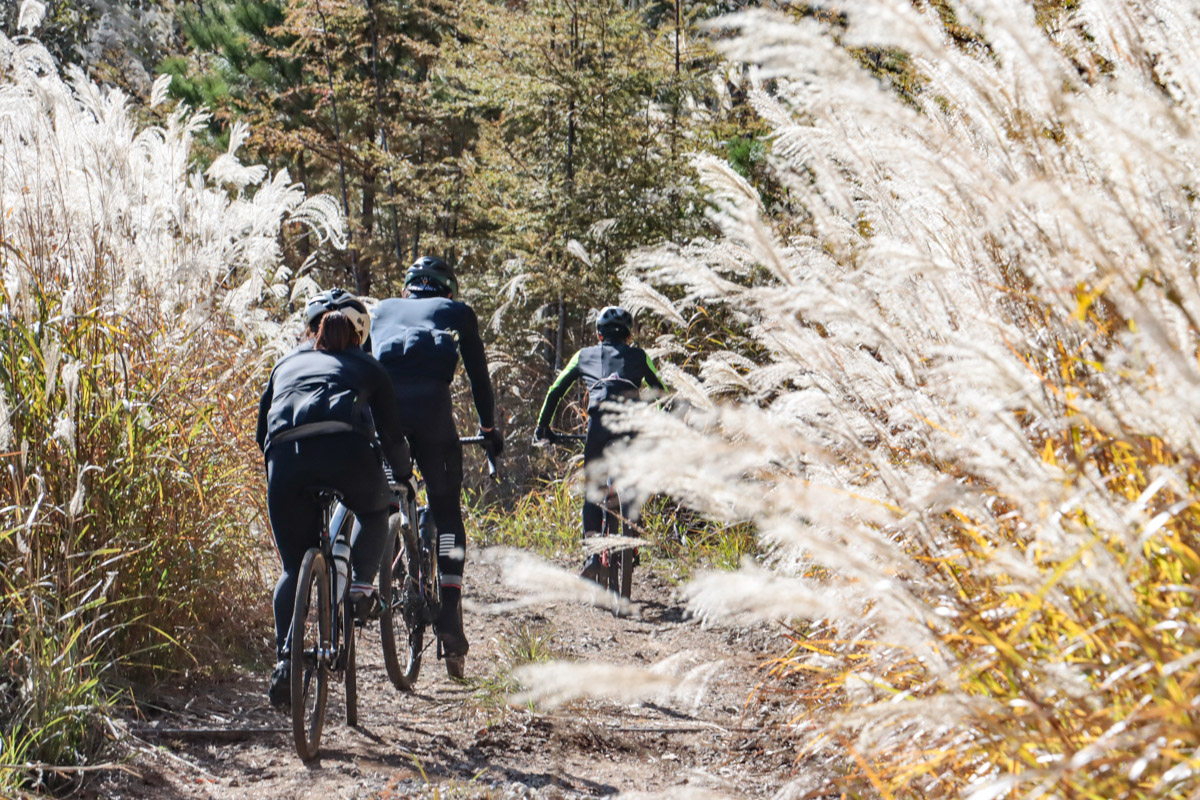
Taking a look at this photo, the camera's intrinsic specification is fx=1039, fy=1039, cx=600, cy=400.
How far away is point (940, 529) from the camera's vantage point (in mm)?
2389

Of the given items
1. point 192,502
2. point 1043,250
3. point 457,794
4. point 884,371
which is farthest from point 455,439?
point 1043,250

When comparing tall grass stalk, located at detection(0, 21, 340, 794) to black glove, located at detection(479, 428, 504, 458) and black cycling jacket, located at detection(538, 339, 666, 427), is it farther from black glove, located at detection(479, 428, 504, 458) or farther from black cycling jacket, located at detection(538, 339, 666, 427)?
black cycling jacket, located at detection(538, 339, 666, 427)

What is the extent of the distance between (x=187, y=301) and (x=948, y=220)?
358 centimetres

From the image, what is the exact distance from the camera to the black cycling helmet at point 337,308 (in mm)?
4332

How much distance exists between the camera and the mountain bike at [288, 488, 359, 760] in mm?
3727

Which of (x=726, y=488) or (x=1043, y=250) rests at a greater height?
(x=1043, y=250)

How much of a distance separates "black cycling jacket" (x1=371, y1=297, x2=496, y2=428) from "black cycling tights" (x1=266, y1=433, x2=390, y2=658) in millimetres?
1004

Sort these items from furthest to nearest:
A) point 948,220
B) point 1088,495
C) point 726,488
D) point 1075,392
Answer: point 948,220
point 1075,392
point 726,488
point 1088,495

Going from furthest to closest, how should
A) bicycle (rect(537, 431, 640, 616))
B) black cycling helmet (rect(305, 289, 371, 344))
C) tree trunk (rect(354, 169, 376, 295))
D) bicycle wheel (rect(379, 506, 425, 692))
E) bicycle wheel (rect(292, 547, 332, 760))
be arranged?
tree trunk (rect(354, 169, 376, 295)) → bicycle (rect(537, 431, 640, 616)) → bicycle wheel (rect(379, 506, 425, 692)) → black cycling helmet (rect(305, 289, 371, 344)) → bicycle wheel (rect(292, 547, 332, 760))

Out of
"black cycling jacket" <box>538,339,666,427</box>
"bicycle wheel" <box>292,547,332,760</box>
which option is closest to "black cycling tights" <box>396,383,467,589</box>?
"bicycle wheel" <box>292,547,332,760</box>

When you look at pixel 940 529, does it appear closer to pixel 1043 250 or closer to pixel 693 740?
pixel 1043 250

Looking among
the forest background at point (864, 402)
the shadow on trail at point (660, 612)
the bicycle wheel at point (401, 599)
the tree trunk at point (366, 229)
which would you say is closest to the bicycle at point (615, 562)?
the shadow on trail at point (660, 612)

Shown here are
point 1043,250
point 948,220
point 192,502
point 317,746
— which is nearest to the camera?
point 1043,250

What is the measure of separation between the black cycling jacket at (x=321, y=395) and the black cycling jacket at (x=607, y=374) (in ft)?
8.63
